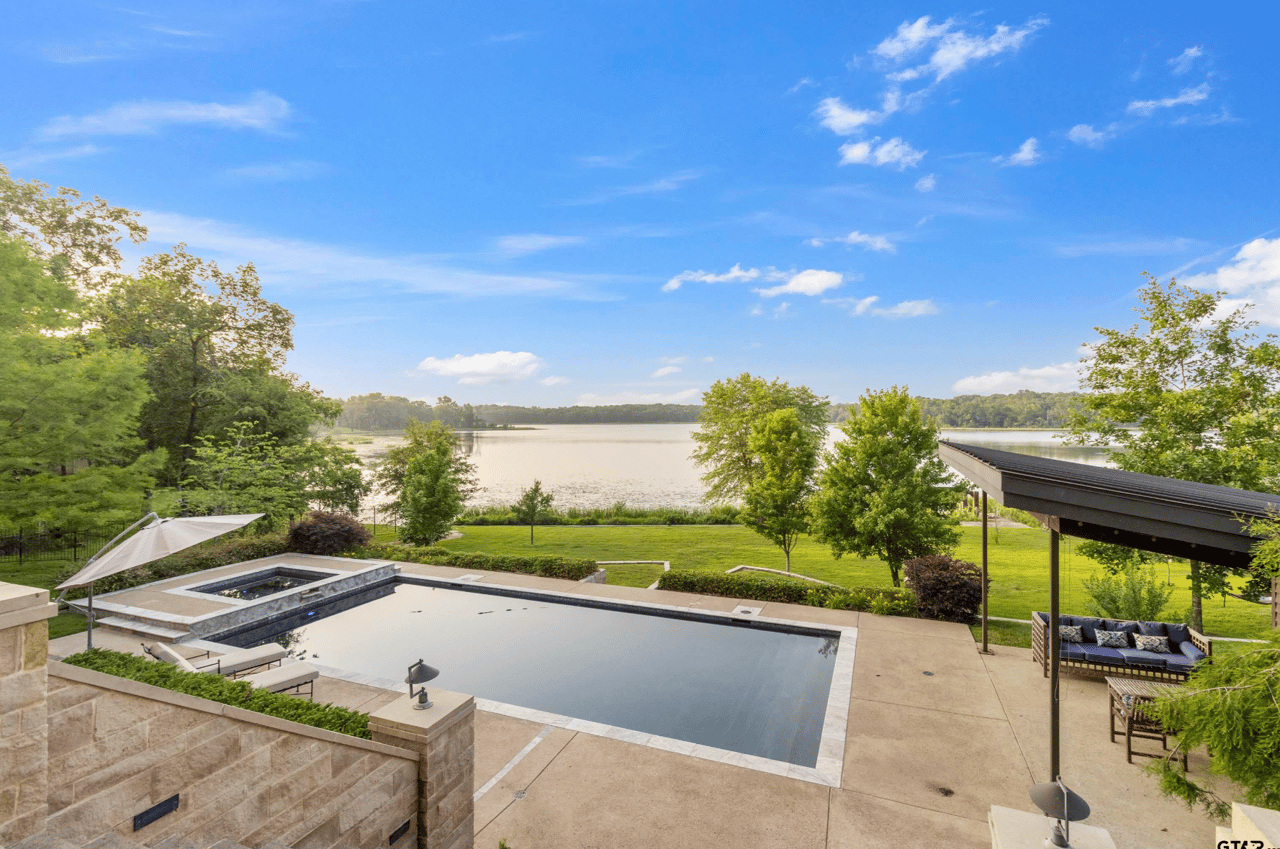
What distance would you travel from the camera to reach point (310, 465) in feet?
73.0

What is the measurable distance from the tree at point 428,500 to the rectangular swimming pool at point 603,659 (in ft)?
18.3

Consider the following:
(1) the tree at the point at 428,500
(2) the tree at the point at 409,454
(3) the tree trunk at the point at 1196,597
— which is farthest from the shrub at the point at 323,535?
(3) the tree trunk at the point at 1196,597

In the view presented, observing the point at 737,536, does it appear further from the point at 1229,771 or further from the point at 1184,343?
the point at 1229,771

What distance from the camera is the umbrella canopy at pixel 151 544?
707 cm

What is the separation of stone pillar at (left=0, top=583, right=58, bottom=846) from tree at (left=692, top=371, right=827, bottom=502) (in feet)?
91.6

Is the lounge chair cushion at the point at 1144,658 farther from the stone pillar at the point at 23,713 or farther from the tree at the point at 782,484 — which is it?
the stone pillar at the point at 23,713

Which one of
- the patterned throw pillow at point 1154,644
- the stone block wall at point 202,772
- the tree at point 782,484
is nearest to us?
the stone block wall at point 202,772

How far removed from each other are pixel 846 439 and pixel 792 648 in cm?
618

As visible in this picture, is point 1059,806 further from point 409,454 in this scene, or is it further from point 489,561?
point 409,454

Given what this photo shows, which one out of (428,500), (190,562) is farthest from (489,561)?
(190,562)

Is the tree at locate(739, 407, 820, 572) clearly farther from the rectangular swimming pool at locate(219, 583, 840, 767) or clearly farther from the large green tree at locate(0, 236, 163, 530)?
the large green tree at locate(0, 236, 163, 530)

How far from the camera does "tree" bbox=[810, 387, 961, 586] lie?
12977mm

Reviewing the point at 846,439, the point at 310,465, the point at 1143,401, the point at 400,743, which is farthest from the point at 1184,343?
the point at 310,465

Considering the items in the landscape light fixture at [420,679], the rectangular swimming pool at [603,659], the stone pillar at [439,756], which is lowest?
the rectangular swimming pool at [603,659]
